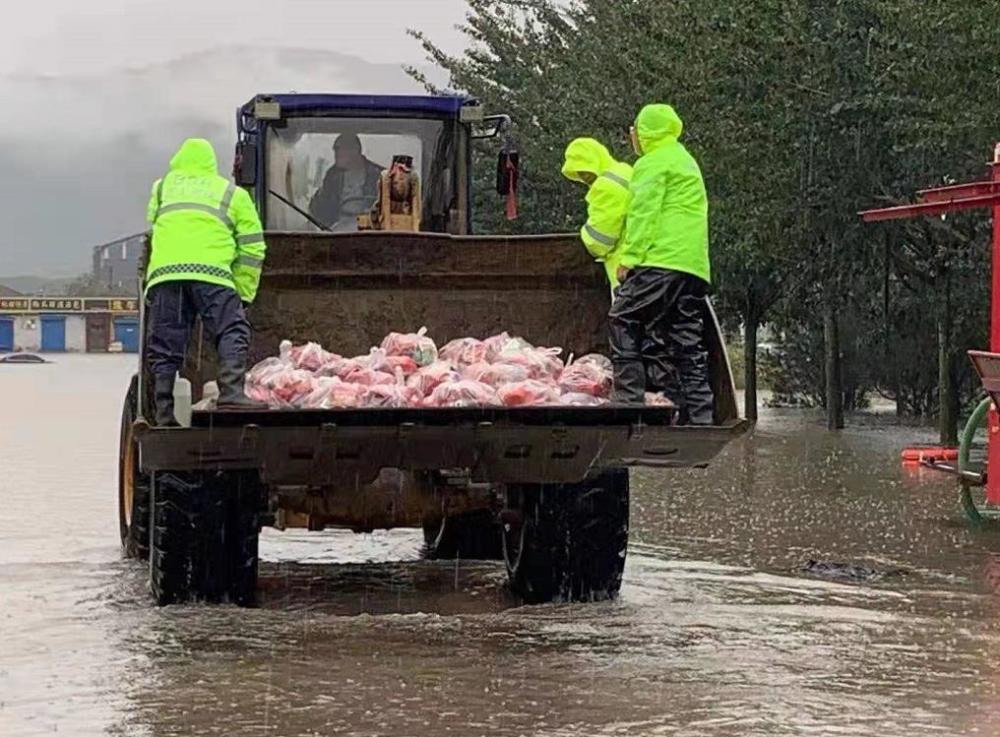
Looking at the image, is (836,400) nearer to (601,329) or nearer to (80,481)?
(80,481)

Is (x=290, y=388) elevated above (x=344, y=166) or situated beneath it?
situated beneath

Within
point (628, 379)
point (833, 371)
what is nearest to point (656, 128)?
point (628, 379)

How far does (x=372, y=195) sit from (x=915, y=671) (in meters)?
5.91

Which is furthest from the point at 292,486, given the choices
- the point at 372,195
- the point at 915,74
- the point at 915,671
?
the point at 915,74

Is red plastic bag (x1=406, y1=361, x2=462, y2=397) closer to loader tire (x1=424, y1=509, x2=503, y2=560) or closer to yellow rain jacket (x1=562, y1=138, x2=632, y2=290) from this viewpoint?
yellow rain jacket (x1=562, y1=138, x2=632, y2=290)

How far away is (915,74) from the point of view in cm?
1802

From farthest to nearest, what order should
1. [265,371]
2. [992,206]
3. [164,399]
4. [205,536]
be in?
1. [992,206]
2. [265,371]
3. [205,536]
4. [164,399]

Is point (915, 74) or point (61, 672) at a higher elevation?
point (915, 74)

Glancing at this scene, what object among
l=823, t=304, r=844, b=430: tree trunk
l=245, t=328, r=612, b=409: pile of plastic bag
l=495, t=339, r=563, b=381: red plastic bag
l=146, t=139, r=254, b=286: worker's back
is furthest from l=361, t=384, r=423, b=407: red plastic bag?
l=823, t=304, r=844, b=430: tree trunk

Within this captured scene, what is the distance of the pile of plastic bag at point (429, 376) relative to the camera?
364 inches

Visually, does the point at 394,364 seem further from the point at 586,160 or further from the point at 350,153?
the point at 350,153

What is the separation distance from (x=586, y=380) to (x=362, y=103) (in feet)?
12.4

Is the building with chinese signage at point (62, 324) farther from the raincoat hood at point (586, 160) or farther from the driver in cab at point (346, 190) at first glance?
the raincoat hood at point (586, 160)

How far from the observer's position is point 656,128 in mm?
9992
